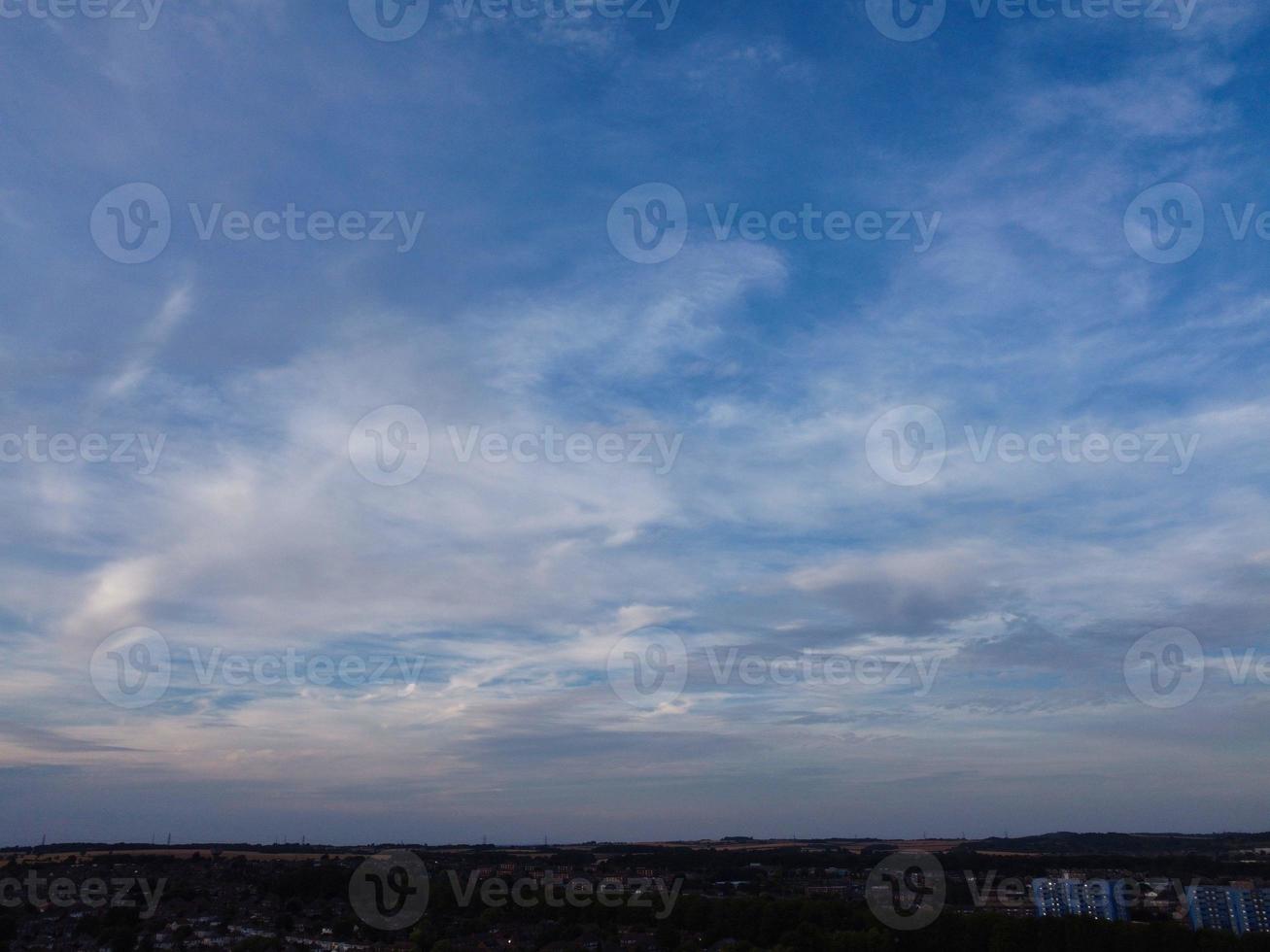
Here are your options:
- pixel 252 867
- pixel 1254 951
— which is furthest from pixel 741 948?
pixel 252 867

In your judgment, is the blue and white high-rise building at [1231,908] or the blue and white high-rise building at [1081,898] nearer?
the blue and white high-rise building at [1231,908]

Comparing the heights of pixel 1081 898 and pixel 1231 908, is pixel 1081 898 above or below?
above

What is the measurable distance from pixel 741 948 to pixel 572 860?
12006cm

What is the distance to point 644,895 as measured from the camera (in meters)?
94.6

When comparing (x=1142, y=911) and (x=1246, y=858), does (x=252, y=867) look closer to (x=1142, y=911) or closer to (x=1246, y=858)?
(x=1142, y=911)

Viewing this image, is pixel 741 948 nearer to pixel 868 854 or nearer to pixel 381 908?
pixel 381 908

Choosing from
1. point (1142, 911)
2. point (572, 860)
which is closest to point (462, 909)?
point (1142, 911)

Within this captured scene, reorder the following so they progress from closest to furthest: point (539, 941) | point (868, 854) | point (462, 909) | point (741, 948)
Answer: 1. point (741, 948)
2. point (539, 941)
3. point (462, 909)
4. point (868, 854)

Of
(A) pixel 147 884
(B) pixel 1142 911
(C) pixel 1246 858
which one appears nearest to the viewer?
(B) pixel 1142 911

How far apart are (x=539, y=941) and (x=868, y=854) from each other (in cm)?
13073

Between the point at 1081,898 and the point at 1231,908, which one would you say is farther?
the point at 1081,898

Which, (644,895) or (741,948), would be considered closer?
(741,948)

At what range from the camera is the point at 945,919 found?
65.1m

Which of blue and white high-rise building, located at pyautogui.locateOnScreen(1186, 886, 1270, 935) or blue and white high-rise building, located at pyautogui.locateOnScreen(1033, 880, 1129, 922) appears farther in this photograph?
blue and white high-rise building, located at pyautogui.locateOnScreen(1033, 880, 1129, 922)
